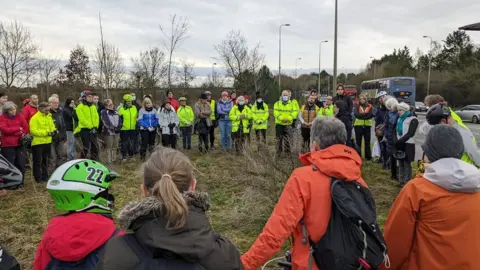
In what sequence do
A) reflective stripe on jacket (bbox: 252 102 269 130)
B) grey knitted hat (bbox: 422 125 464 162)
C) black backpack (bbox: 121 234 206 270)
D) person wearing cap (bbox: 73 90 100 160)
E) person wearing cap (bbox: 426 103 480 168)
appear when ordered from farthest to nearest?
reflective stripe on jacket (bbox: 252 102 269 130)
person wearing cap (bbox: 73 90 100 160)
person wearing cap (bbox: 426 103 480 168)
grey knitted hat (bbox: 422 125 464 162)
black backpack (bbox: 121 234 206 270)

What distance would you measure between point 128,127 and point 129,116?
0.32 meters

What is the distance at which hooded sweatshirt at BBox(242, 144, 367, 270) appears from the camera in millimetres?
2258

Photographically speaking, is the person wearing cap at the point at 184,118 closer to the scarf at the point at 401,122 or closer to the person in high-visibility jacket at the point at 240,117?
the person in high-visibility jacket at the point at 240,117

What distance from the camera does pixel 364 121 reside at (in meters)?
10.5

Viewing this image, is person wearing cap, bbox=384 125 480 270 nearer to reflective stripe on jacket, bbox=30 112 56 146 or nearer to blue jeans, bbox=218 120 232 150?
reflective stripe on jacket, bbox=30 112 56 146

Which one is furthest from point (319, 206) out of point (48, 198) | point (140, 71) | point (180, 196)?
point (140, 71)

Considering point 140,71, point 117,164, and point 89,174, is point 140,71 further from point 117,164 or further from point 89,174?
point 89,174

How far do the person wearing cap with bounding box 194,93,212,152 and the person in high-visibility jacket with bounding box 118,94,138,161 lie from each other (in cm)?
200

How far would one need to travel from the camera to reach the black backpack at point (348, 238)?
2.18 metres

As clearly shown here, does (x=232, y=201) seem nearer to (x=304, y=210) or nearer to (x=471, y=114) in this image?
(x=304, y=210)

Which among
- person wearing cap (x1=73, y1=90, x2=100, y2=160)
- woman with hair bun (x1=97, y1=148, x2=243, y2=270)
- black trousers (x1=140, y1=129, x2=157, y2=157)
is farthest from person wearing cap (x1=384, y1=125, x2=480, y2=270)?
black trousers (x1=140, y1=129, x2=157, y2=157)

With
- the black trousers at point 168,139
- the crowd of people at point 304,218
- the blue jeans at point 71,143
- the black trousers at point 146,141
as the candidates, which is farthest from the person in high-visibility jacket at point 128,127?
the crowd of people at point 304,218

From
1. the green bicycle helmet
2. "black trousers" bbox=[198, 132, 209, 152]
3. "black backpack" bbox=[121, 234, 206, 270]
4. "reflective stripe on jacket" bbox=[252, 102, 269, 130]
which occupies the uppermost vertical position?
the green bicycle helmet

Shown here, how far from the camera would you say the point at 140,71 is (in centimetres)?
2283
